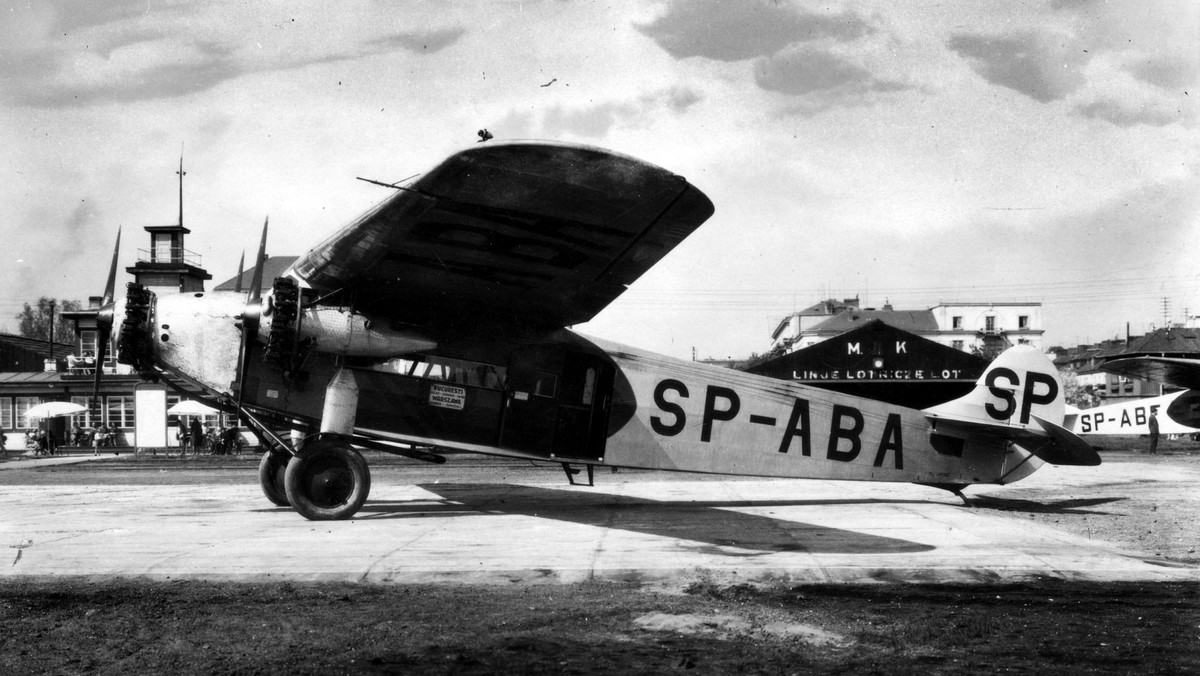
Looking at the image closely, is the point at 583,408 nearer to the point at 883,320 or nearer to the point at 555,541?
the point at 555,541

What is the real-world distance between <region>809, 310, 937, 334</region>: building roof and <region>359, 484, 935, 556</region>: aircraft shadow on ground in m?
91.4

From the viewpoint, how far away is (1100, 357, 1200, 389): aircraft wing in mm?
11727

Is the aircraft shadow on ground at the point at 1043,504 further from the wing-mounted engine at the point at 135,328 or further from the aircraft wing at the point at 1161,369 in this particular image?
the wing-mounted engine at the point at 135,328

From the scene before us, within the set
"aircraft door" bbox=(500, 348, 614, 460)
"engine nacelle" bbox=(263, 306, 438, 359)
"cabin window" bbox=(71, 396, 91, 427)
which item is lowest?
"cabin window" bbox=(71, 396, 91, 427)

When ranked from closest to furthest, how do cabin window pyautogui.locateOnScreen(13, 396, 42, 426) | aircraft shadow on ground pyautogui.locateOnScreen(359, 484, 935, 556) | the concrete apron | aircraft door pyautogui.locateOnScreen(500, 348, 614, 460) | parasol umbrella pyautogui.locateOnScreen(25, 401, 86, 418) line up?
the concrete apron, aircraft shadow on ground pyautogui.locateOnScreen(359, 484, 935, 556), aircraft door pyautogui.locateOnScreen(500, 348, 614, 460), parasol umbrella pyautogui.locateOnScreen(25, 401, 86, 418), cabin window pyautogui.locateOnScreen(13, 396, 42, 426)

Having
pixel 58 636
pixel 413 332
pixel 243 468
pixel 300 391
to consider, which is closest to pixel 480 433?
pixel 413 332

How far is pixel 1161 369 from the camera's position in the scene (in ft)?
39.4

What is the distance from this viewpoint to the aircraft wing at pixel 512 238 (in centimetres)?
709

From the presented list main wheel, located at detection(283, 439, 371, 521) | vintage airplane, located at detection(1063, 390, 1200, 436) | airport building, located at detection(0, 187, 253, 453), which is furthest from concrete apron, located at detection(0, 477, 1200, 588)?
vintage airplane, located at detection(1063, 390, 1200, 436)

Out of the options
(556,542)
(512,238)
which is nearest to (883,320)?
(556,542)

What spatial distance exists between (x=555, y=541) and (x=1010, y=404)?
7631mm

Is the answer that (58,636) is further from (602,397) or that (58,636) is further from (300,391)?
(602,397)

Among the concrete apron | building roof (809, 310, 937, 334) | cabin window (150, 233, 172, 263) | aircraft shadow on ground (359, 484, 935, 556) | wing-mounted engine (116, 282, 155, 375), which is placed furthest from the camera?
building roof (809, 310, 937, 334)

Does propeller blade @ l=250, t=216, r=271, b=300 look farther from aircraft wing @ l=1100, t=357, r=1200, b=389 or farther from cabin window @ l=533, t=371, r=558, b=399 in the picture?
aircraft wing @ l=1100, t=357, r=1200, b=389
